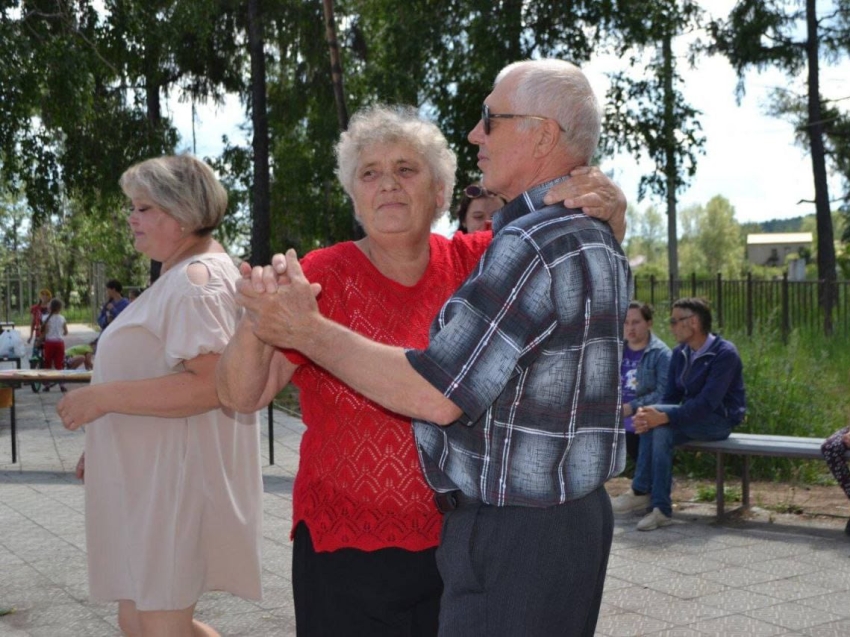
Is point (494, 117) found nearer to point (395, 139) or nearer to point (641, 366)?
point (395, 139)

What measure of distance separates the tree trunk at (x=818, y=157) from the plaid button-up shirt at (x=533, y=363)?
25.8 m

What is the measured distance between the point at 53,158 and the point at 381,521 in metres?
15.9

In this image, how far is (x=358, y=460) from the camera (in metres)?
2.72

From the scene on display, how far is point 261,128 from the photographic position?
985 inches

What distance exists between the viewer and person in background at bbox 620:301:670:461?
8367 mm

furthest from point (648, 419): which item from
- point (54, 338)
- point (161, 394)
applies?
point (54, 338)

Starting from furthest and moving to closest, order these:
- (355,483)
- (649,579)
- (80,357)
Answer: (80,357) → (649,579) → (355,483)

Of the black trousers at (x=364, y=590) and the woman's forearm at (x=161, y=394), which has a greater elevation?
the woman's forearm at (x=161, y=394)

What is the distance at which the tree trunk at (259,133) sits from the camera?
973 inches

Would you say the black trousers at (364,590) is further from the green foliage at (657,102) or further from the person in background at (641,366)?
the green foliage at (657,102)

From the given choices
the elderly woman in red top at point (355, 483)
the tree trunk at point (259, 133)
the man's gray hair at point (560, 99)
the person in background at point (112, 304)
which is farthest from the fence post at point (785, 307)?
the man's gray hair at point (560, 99)

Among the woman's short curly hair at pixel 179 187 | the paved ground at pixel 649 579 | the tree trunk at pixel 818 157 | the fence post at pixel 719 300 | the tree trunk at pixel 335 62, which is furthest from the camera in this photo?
the tree trunk at pixel 818 157

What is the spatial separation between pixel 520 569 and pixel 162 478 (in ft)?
4.66

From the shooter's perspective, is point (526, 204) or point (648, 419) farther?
point (648, 419)
